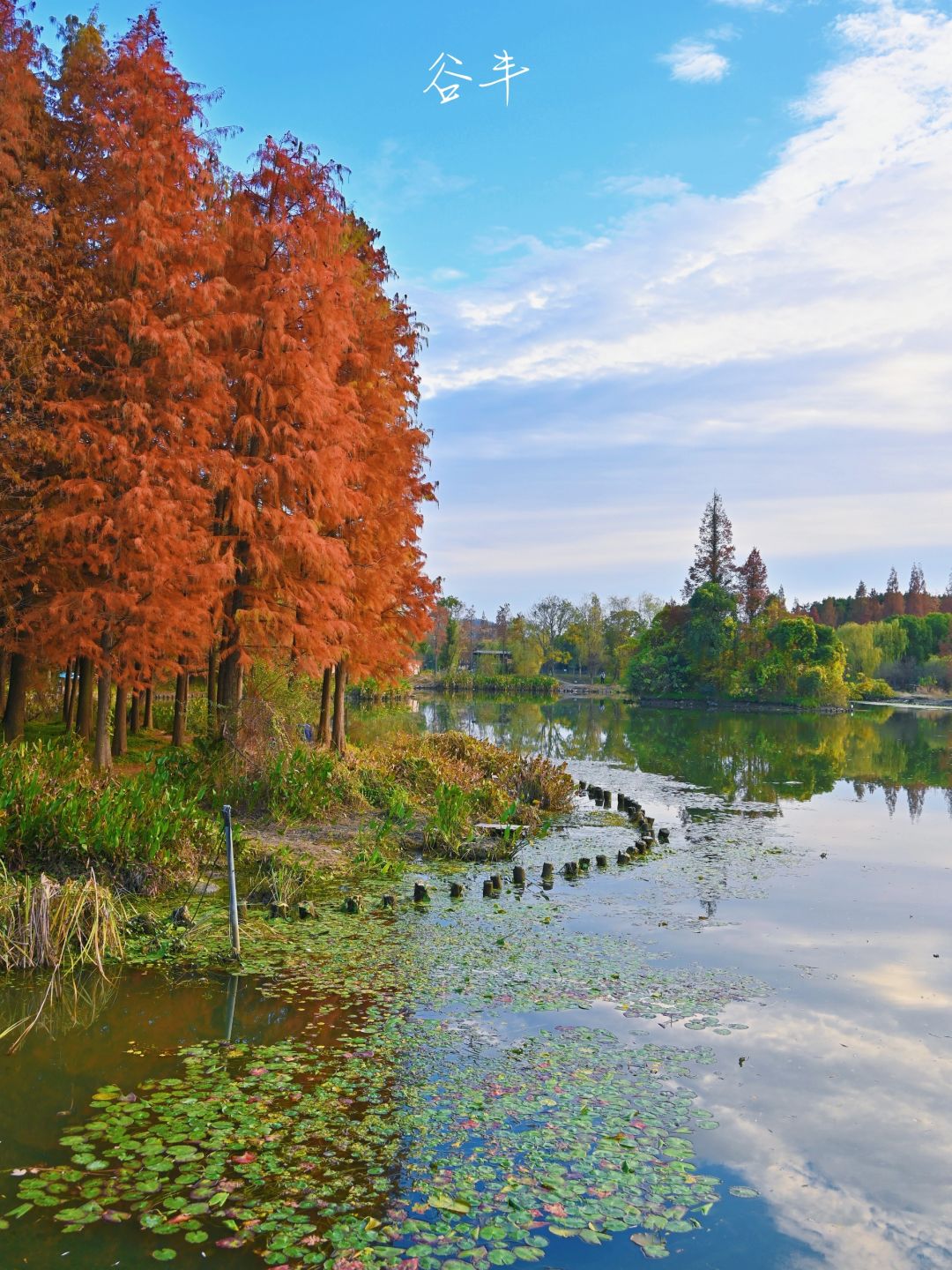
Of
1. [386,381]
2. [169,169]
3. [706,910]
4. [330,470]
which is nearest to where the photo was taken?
[706,910]

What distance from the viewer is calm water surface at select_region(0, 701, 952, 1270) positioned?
5.16m

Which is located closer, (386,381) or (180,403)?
(180,403)

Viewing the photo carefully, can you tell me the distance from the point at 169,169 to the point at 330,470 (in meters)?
5.40

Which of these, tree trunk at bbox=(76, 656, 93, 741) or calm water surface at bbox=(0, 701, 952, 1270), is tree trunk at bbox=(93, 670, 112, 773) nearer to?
tree trunk at bbox=(76, 656, 93, 741)

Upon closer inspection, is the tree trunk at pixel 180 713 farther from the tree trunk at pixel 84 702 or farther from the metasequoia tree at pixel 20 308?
the metasequoia tree at pixel 20 308

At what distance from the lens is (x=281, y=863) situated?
12219 mm

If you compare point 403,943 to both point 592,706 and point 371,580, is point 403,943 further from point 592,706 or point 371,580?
point 592,706

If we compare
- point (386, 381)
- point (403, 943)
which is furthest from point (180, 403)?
point (403, 943)

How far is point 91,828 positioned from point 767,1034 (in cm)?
745

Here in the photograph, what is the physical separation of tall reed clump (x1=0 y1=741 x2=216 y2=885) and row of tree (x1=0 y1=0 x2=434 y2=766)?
122 inches

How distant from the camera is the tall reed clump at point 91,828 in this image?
10.7 metres

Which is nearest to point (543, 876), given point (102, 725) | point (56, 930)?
point (56, 930)

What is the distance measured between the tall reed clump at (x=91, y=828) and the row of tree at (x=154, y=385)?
3.11 metres

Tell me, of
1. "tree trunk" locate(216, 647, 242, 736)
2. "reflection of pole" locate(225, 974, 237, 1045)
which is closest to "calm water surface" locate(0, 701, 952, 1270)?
"reflection of pole" locate(225, 974, 237, 1045)
